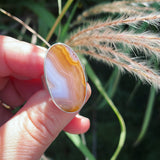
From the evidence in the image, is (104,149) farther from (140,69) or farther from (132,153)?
(140,69)

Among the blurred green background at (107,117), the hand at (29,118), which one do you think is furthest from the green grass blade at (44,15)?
the hand at (29,118)

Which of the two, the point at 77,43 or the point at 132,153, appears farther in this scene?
the point at 132,153

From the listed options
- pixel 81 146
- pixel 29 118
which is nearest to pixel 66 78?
pixel 29 118

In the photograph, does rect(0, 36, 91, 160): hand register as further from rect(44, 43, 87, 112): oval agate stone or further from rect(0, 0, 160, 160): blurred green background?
rect(0, 0, 160, 160): blurred green background

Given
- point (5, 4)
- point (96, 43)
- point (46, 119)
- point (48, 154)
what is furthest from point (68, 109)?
point (5, 4)

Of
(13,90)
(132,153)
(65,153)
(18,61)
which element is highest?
(18,61)

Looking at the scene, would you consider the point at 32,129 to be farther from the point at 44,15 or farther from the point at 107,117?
the point at 107,117

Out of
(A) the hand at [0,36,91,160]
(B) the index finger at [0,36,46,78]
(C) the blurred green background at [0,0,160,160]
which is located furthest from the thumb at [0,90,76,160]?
(C) the blurred green background at [0,0,160,160]
